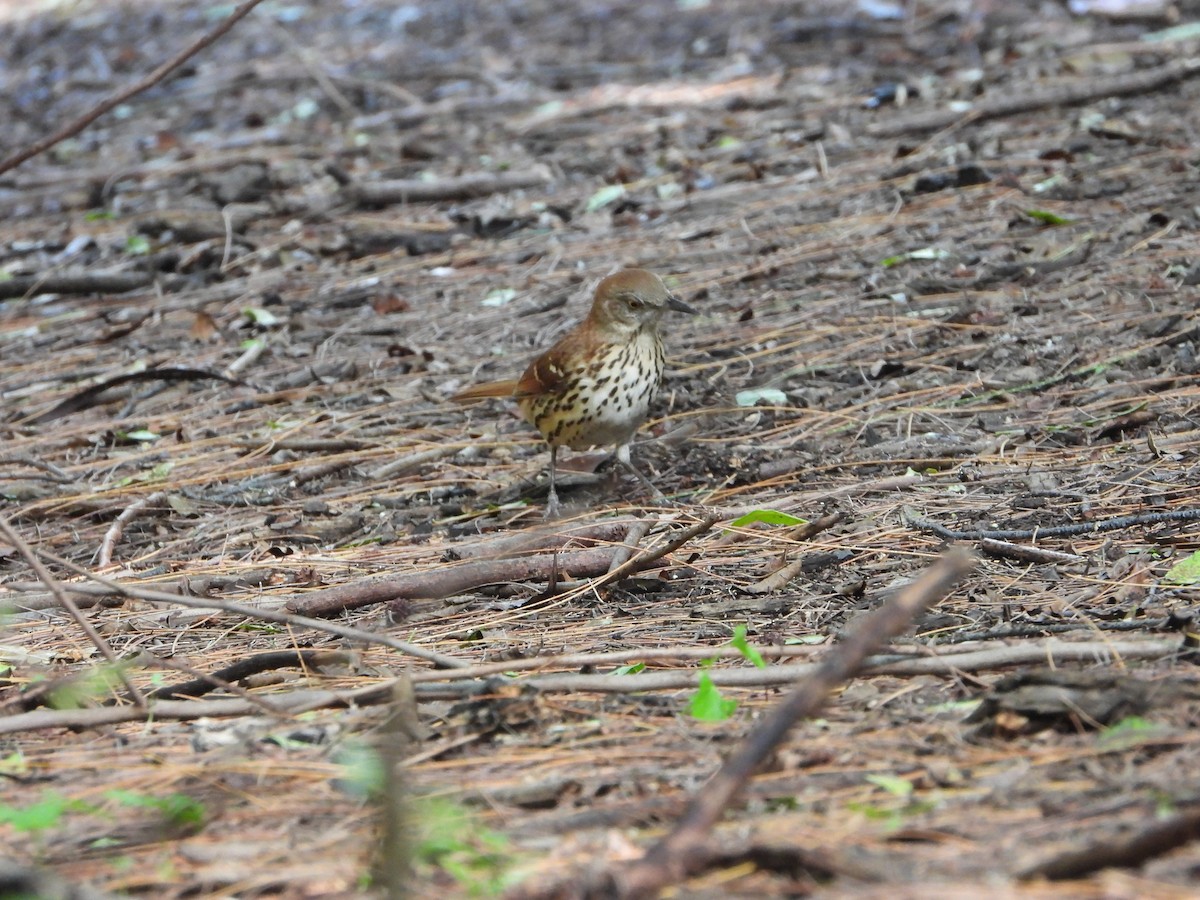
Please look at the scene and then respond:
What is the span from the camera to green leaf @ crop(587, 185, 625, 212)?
807 centimetres

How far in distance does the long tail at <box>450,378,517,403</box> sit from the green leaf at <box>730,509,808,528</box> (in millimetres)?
1417

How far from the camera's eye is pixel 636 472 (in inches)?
199

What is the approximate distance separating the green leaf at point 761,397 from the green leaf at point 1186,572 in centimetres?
214

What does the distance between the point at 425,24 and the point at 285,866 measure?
1304cm

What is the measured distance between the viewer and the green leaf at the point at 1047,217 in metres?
6.34

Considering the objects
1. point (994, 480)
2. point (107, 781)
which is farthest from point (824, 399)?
point (107, 781)

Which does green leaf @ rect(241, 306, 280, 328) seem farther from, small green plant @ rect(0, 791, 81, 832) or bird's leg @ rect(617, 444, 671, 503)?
small green plant @ rect(0, 791, 81, 832)

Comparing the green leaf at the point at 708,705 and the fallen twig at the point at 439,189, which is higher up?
the green leaf at the point at 708,705

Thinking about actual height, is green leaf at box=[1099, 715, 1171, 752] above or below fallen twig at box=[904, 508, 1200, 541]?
above

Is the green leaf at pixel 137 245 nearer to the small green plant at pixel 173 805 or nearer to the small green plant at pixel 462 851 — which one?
the small green plant at pixel 173 805

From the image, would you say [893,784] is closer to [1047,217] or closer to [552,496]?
[552,496]

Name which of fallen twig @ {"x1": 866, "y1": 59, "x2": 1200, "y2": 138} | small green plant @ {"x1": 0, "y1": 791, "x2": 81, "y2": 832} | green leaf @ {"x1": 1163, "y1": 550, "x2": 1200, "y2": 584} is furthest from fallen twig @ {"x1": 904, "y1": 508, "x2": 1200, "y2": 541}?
fallen twig @ {"x1": 866, "y1": 59, "x2": 1200, "y2": 138}

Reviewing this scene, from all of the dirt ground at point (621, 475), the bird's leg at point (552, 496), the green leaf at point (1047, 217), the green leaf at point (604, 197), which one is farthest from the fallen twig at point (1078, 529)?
the green leaf at point (604, 197)

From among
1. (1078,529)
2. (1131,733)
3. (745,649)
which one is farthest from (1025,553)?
(1131,733)
